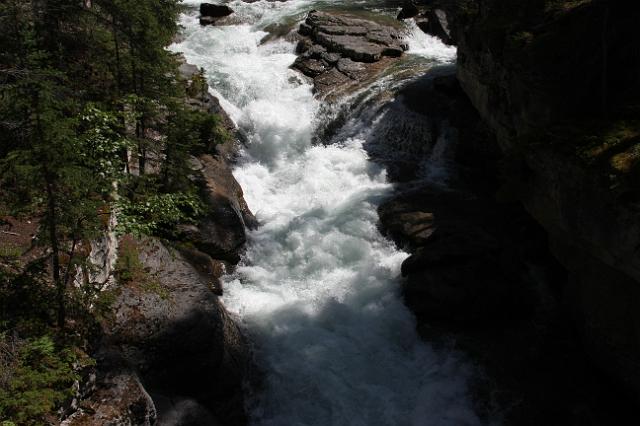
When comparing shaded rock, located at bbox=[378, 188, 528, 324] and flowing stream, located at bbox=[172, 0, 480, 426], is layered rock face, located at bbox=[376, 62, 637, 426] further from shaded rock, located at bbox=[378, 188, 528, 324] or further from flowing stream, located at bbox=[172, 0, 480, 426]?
flowing stream, located at bbox=[172, 0, 480, 426]

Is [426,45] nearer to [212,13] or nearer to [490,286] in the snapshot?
[212,13]

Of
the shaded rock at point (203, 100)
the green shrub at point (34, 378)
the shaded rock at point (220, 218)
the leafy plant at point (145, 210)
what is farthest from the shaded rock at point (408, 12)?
the green shrub at point (34, 378)

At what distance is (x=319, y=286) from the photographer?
39.6 feet

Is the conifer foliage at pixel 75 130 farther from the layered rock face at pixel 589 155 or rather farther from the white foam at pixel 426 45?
the white foam at pixel 426 45

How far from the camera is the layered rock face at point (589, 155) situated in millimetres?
8258

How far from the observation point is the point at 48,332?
6.54 m

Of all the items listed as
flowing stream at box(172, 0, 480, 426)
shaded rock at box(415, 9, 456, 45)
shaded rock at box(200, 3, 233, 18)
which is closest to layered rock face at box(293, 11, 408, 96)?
flowing stream at box(172, 0, 480, 426)

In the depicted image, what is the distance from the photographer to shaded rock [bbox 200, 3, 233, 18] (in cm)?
2700

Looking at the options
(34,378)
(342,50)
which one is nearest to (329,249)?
(34,378)

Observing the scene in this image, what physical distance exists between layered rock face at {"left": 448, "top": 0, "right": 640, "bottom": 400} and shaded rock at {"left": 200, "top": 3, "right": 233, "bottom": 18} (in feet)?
63.7

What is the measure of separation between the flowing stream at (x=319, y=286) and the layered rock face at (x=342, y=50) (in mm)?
1222

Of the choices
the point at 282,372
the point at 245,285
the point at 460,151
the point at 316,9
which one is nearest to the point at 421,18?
the point at 316,9

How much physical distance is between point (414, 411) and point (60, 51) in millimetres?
10225

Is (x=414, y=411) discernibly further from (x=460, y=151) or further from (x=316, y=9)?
(x=316, y=9)
